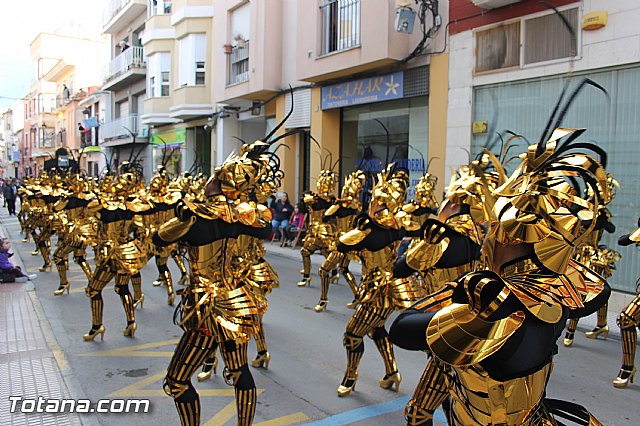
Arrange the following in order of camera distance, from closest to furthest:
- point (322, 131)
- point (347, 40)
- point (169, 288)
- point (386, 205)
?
1. point (386, 205)
2. point (169, 288)
3. point (347, 40)
4. point (322, 131)

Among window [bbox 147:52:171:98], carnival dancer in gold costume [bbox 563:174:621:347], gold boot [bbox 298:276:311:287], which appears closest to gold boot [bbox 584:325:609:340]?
carnival dancer in gold costume [bbox 563:174:621:347]

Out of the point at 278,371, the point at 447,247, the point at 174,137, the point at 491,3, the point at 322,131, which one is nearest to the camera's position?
the point at 447,247

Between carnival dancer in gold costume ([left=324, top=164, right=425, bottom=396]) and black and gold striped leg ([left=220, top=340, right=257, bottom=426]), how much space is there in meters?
1.32

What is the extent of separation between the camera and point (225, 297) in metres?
4.08

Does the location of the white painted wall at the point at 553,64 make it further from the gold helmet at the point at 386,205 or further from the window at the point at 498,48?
the gold helmet at the point at 386,205

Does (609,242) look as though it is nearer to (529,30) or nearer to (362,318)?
(529,30)

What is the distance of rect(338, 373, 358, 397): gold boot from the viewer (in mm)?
5199

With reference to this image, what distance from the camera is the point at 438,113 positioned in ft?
41.7

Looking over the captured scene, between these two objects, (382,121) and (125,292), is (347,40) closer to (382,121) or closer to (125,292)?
(382,121)

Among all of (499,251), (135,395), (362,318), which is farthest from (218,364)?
(499,251)

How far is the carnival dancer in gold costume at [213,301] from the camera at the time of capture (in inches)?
152

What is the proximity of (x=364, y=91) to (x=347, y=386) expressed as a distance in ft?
35.7

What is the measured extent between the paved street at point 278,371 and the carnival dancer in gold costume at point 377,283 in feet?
0.85

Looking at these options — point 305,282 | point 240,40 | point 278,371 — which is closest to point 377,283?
point 278,371
